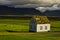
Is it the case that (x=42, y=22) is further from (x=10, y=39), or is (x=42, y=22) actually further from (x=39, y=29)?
(x=10, y=39)

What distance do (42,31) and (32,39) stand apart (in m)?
16.3

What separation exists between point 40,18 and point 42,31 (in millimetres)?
3716

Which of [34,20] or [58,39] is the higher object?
[34,20]

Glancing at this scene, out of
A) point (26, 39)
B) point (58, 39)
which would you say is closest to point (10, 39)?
point (26, 39)

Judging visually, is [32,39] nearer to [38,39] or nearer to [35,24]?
[38,39]

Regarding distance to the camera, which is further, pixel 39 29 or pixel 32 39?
pixel 39 29

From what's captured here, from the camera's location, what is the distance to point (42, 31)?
196 ft

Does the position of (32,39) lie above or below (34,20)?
below

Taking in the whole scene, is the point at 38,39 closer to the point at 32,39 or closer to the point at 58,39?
the point at 32,39

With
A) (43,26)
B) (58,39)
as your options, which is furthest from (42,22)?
(58,39)

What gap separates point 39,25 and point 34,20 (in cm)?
201

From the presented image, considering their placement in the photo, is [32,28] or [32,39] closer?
[32,39]

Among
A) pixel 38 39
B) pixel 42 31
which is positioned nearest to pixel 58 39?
pixel 38 39

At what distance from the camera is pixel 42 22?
60031 millimetres
